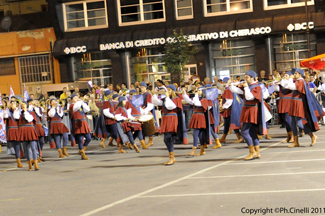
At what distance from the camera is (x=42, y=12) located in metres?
41.6

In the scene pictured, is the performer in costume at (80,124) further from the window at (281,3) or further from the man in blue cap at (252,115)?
the window at (281,3)

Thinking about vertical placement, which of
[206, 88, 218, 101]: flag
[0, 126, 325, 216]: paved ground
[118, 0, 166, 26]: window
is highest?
[118, 0, 166, 26]: window

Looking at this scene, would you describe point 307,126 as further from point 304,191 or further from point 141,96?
point 304,191

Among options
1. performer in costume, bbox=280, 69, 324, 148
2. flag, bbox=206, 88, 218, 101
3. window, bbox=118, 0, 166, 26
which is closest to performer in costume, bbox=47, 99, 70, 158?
flag, bbox=206, 88, 218, 101

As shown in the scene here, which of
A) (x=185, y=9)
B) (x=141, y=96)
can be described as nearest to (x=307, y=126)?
(x=141, y=96)

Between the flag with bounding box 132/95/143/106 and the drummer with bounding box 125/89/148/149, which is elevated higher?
the flag with bounding box 132/95/143/106

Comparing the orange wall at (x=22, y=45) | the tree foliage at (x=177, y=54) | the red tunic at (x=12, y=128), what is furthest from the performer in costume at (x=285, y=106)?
the orange wall at (x=22, y=45)

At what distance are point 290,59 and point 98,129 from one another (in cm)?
1621

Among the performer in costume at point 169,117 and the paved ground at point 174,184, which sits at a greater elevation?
the performer in costume at point 169,117

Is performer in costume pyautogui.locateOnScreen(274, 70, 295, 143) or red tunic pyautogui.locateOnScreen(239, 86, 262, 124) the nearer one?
red tunic pyautogui.locateOnScreen(239, 86, 262, 124)

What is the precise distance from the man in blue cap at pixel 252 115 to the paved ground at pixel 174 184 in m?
0.39

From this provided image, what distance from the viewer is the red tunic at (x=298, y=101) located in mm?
14414

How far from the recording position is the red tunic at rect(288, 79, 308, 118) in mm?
14414

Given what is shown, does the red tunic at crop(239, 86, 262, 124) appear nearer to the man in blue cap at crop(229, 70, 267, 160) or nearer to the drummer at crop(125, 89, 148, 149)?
the man in blue cap at crop(229, 70, 267, 160)
